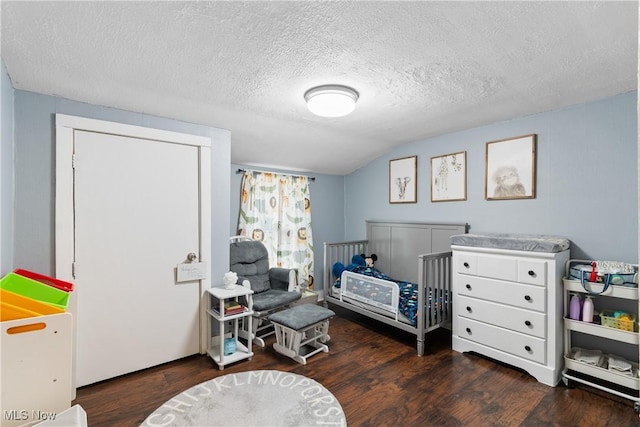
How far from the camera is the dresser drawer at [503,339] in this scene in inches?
89.0

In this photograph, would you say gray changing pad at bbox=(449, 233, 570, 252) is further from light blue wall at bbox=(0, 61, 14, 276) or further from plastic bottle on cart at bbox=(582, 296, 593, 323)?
light blue wall at bbox=(0, 61, 14, 276)

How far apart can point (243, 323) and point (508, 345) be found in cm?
238

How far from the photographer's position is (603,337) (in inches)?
85.6

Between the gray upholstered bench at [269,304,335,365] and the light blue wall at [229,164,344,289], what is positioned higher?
Result: the light blue wall at [229,164,344,289]

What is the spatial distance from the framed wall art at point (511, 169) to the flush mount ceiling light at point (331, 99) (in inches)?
67.9

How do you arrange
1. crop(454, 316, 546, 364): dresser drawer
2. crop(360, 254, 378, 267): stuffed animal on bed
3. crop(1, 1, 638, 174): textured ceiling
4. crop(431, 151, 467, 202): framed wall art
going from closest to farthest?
crop(1, 1, 638, 174): textured ceiling < crop(454, 316, 546, 364): dresser drawer < crop(431, 151, 467, 202): framed wall art < crop(360, 254, 378, 267): stuffed animal on bed

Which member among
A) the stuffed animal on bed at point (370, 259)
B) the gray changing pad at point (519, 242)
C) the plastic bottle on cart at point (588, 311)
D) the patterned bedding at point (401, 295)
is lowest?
the patterned bedding at point (401, 295)

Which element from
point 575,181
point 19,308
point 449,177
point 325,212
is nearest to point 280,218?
point 325,212

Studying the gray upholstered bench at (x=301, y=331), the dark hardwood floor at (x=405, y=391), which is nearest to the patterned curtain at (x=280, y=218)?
the gray upholstered bench at (x=301, y=331)

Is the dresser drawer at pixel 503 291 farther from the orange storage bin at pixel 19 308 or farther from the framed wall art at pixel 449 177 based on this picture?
the orange storage bin at pixel 19 308

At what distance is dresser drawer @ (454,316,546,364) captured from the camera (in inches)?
89.0

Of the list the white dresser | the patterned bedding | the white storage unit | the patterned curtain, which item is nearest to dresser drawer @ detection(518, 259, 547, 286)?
the white dresser

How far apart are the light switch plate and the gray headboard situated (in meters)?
2.40

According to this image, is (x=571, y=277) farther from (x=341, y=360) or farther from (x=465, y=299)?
(x=341, y=360)
